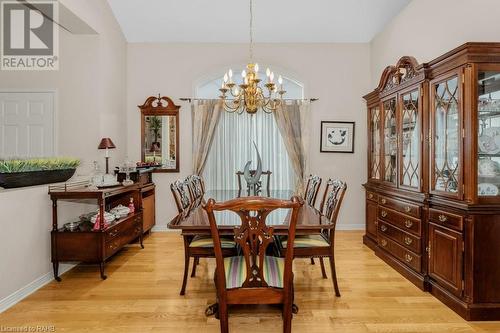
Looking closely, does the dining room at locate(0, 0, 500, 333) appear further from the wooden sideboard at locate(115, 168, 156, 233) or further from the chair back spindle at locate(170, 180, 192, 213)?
the chair back spindle at locate(170, 180, 192, 213)

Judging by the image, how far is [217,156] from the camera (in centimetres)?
543

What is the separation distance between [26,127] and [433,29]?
5202 mm

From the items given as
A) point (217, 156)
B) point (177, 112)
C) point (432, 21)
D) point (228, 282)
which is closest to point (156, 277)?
point (228, 282)

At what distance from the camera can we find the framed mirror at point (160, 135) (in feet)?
17.4

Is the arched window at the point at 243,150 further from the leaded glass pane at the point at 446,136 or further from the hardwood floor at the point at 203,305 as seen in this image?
the leaded glass pane at the point at 446,136

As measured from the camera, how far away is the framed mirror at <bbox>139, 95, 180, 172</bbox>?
5309 millimetres

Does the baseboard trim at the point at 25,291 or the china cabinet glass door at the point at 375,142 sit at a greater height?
the china cabinet glass door at the point at 375,142

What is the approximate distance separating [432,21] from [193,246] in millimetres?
3540

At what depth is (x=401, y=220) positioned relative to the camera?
3398mm

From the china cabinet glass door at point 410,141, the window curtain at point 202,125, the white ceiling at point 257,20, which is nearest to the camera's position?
the china cabinet glass door at point 410,141

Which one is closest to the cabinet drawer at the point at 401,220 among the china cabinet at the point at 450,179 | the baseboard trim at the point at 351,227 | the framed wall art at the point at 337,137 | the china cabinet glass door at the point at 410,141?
the china cabinet at the point at 450,179

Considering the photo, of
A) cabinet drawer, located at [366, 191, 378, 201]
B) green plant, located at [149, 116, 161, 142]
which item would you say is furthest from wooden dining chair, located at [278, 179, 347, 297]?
green plant, located at [149, 116, 161, 142]

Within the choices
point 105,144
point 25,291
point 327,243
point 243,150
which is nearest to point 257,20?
point 243,150

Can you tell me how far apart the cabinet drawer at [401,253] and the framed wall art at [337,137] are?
6.09 ft
